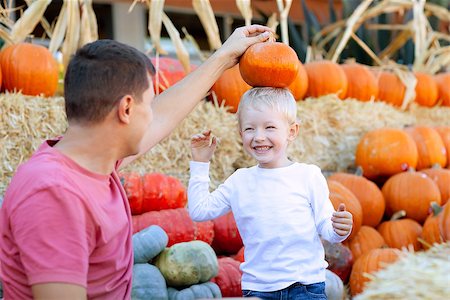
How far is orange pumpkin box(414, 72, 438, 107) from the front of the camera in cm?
638

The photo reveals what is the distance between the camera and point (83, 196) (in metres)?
1.80

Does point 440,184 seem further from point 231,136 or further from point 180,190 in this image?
point 180,190

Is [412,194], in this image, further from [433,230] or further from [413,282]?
[413,282]

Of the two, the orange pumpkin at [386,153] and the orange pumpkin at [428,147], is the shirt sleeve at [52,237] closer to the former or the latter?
the orange pumpkin at [386,153]

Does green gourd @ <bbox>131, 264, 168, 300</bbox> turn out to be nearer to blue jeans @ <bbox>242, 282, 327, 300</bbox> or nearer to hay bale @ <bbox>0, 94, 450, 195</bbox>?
blue jeans @ <bbox>242, 282, 327, 300</bbox>

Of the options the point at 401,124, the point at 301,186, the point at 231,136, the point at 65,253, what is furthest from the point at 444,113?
the point at 65,253

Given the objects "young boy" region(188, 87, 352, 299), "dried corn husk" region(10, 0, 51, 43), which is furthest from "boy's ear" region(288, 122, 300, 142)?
"dried corn husk" region(10, 0, 51, 43)

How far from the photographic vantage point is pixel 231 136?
190 inches

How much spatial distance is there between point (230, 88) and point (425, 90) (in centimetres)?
227

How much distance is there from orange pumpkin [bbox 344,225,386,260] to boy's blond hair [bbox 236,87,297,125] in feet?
6.49

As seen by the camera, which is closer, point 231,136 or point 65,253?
point 65,253

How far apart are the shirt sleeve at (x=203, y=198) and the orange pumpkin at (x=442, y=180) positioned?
2.76m

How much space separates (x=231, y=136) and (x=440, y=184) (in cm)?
161

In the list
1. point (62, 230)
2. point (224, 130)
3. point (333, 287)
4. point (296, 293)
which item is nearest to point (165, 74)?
point (224, 130)
